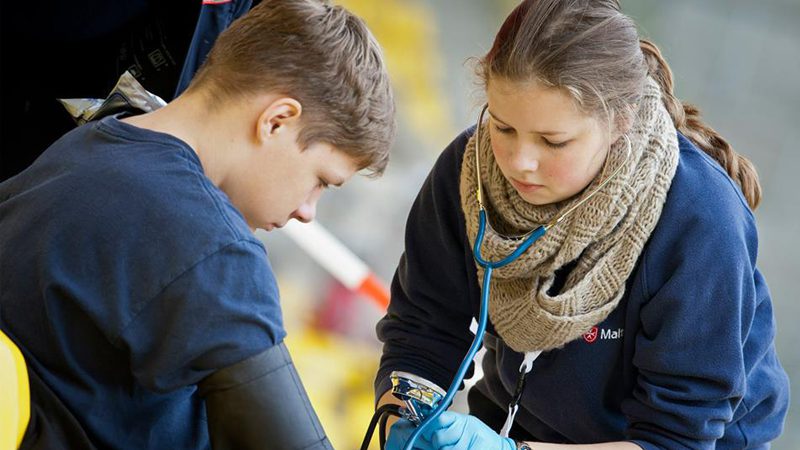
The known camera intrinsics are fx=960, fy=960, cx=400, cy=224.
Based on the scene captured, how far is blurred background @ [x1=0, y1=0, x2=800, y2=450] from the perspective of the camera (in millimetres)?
2754

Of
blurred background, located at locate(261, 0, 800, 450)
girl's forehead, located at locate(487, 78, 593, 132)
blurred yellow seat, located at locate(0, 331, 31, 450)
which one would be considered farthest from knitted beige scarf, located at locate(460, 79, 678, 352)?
blurred background, located at locate(261, 0, 800, 450)

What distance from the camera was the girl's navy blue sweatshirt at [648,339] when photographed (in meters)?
1.28

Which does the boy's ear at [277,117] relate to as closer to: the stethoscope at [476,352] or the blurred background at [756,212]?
the stethoscope at [476,352]

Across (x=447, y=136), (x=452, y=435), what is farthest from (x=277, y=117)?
(x=447, y=136)

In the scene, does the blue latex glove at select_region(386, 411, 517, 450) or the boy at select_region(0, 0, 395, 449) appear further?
the blue latex glove at select_region(386, 411, 517, 450)

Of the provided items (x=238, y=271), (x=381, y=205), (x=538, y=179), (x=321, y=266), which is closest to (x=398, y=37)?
(x=381, y=205)

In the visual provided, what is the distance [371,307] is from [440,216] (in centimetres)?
137

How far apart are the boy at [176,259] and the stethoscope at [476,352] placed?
21cm

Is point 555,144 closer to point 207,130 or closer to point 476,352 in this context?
point 476,352

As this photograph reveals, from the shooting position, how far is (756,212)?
286 centimetres

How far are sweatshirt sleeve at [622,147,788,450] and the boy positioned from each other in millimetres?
476

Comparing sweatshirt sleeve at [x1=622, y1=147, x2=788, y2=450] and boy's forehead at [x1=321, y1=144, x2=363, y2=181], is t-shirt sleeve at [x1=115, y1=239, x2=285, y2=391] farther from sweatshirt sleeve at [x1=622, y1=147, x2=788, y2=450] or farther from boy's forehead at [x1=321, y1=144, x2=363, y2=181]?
sweatshirt sleeve at [x1=622, y1=147, x2=788, y2=450]

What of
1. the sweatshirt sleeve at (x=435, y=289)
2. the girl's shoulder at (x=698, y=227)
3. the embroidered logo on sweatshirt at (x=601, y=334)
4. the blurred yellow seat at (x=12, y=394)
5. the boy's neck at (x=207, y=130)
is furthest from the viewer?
the sweatshirt sleeve at (x=435, y=289)

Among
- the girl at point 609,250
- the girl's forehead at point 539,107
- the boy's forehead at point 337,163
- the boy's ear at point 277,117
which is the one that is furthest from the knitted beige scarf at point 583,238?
the boy's ear at point 277,117
